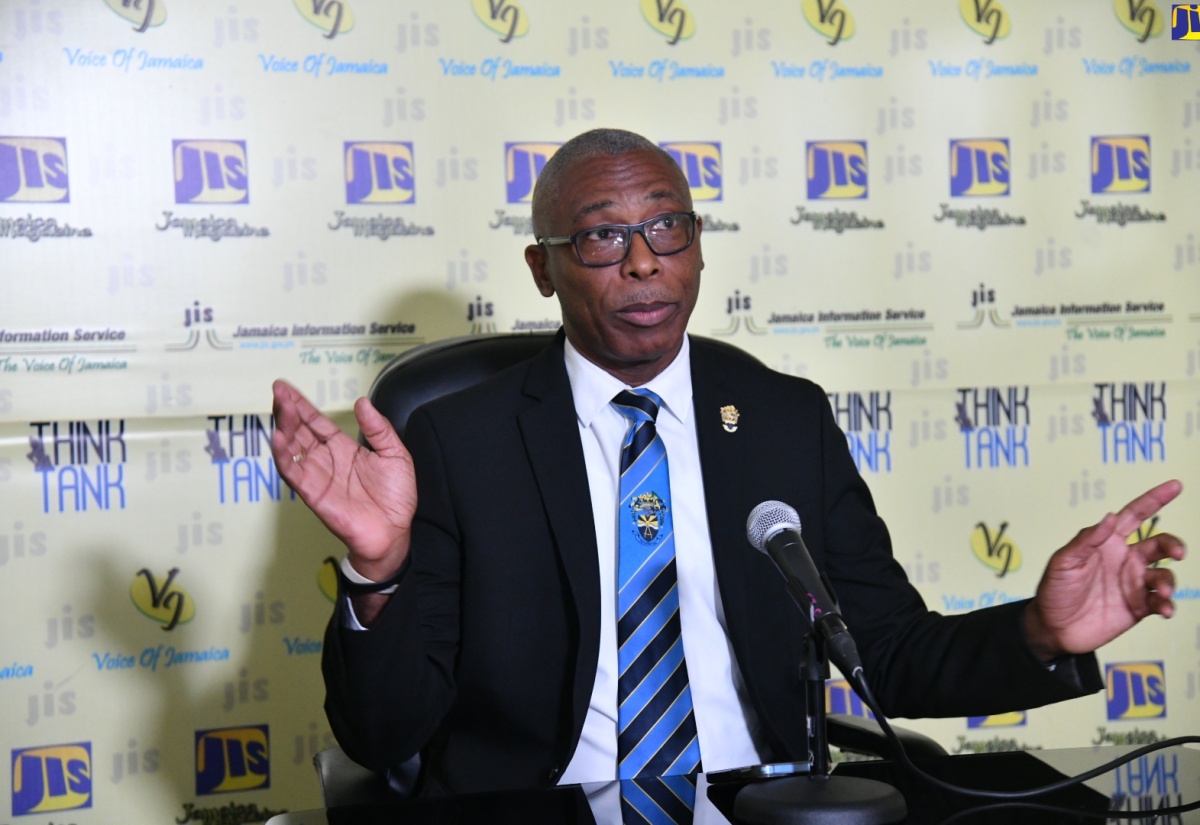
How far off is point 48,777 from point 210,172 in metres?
1.57

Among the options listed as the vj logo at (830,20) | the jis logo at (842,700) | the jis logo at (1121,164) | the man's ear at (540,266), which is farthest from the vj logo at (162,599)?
the jis logo at (1121,164)

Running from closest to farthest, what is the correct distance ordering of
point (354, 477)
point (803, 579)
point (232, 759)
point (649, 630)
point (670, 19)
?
point (803, 579) → point (354, 477) → point (649, 630) → point (232, 759) → point (670, 19)

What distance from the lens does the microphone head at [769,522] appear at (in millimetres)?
1317

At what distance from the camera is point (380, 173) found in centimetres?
313

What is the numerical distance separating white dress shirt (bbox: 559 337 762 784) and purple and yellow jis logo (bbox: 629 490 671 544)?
0.13 feet

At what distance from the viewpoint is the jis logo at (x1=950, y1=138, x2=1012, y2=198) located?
11.3ft

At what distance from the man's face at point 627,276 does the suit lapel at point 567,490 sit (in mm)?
104

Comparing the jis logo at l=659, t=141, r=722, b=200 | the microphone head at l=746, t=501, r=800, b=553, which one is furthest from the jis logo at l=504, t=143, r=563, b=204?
the microphone head at l=746, t=501, r=800, b=553

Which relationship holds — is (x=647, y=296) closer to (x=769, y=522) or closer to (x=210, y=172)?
(x=769, y=522)

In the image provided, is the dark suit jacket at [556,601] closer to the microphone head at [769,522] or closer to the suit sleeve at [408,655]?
the suit sleeve at [408,655]

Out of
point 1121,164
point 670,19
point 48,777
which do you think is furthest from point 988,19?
point 48,777

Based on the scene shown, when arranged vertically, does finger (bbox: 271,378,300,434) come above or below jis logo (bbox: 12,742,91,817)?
above

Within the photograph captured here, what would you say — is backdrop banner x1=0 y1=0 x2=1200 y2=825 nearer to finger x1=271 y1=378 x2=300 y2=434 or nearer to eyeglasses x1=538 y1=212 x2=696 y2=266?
eyeglasses x1=538 y1=212 x2=696 y2=266

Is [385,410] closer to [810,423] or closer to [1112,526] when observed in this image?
[810,423]
